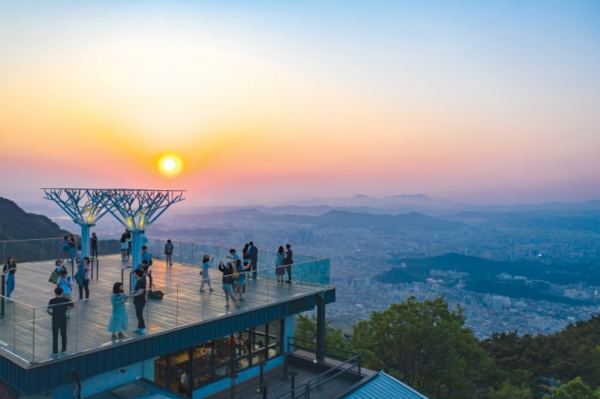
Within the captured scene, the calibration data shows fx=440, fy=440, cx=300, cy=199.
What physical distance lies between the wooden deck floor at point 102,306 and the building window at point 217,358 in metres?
1.64

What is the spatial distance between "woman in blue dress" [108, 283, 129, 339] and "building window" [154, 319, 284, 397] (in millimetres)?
3050

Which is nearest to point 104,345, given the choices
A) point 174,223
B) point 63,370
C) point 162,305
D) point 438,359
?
point 63,370

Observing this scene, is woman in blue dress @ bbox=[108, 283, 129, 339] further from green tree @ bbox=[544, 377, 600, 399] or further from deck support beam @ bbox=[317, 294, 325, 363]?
green tree @ bbox=[544, 377, 600, 399]

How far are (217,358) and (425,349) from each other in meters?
21.4

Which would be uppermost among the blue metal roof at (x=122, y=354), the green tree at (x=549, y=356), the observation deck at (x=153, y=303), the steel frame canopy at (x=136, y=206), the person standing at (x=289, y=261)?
the steel frame canopy at (x=136, y=206)

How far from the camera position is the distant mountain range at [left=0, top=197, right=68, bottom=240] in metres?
70.3

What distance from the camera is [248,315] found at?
54.4 ft

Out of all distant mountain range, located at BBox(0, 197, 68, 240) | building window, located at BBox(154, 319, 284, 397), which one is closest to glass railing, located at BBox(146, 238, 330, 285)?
building window, located at BBox(154, 319, 284, 397)

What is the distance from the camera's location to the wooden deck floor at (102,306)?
1144 centimetres

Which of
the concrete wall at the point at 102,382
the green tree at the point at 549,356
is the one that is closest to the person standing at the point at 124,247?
the concrete wall at the point at 102,382

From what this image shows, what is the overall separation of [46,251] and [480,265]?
567ft

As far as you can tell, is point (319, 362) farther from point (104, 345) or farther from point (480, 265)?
point (480, 265)

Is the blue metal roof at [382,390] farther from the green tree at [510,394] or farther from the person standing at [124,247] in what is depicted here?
the green tree at [510,394]

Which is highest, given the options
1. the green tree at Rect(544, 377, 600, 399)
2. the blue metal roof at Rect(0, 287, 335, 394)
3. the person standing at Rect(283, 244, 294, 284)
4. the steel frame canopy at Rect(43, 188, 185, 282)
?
the steel frame canopy at Rect(43, 188, 185, 282)
